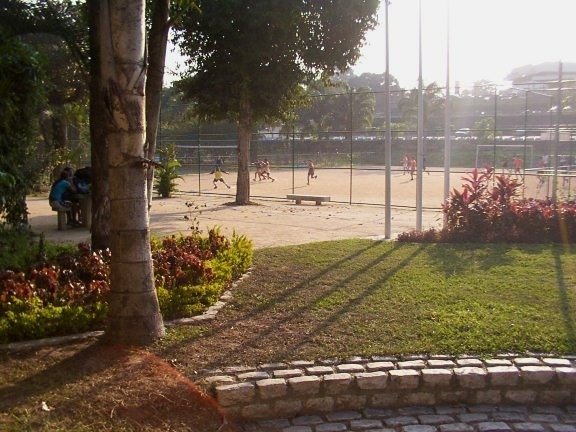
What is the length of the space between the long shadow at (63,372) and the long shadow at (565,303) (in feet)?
11.7

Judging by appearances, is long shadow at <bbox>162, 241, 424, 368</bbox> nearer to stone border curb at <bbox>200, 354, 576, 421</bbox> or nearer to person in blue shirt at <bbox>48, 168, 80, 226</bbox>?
stone border curb at <bbox>200, 354, 576, 421</bbox>

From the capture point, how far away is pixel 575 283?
7.20 m

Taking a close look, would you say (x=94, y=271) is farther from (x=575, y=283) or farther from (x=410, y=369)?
(x=575, y=283)

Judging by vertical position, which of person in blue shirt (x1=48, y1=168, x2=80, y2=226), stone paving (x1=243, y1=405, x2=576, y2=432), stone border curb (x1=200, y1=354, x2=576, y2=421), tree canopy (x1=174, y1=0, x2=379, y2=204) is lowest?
stone paving (x1=243, y1=405, x2=576, y2=432)

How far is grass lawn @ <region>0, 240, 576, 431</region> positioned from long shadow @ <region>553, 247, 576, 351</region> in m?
0.01

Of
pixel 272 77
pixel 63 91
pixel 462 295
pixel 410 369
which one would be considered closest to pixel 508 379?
pixel 410 369

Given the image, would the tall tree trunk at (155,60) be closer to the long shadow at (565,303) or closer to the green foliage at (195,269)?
the green foliage at (195,269)

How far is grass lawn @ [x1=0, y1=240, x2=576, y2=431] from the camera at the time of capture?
4.23 m

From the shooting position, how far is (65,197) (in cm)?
1375

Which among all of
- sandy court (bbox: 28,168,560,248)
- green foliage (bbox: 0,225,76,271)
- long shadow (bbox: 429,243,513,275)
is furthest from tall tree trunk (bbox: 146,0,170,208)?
long shadow (bbox: 429,243,513,275)

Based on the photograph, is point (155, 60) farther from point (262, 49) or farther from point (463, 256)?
point (262, 49)

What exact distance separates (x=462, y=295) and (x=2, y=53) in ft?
19.1

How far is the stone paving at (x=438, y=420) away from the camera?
437 cm

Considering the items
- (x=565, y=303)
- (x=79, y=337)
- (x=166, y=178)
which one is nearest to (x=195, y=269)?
(x=79, y=337)
